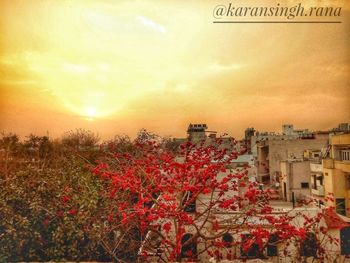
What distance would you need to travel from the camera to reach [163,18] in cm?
345

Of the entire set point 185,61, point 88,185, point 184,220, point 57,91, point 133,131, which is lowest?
point 184,220

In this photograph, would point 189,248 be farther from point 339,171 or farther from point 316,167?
point 316,167

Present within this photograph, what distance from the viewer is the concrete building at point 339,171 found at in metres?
7.80

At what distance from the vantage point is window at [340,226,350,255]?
4789 mm

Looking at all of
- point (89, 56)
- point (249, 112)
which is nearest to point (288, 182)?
point (249, 112)

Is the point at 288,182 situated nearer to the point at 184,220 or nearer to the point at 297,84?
the point at 297,84

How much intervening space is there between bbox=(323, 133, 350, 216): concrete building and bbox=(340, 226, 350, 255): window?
8.82ft

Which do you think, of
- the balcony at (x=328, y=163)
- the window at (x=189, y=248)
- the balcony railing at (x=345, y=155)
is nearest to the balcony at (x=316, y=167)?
the balcony at (x=328, y=163)

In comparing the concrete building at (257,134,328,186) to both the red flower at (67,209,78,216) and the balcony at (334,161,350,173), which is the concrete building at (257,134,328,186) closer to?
the balcony at (334,161,350,173)

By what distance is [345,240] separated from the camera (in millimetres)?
4977

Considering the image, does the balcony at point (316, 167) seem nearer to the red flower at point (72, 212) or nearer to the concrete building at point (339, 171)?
the concrete building at point (339, 171)

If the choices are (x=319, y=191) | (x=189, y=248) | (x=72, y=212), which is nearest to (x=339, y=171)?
(x=319, y=191)

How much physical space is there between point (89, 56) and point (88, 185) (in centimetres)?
162

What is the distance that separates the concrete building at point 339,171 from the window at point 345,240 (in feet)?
8.82
